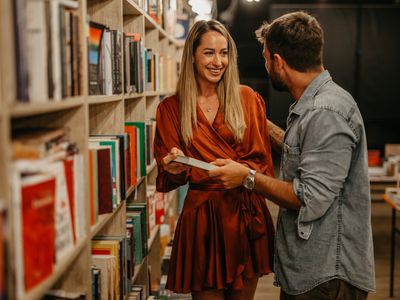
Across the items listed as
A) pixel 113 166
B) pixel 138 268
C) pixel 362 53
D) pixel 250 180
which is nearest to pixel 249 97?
pixel 250 180

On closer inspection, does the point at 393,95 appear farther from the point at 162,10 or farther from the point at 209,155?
the point at 209,155

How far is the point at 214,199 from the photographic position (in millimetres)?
2135

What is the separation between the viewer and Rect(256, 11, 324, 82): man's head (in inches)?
64.4

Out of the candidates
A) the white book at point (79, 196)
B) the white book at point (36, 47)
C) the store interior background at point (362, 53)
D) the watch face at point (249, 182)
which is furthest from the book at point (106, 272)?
the store interior background at point (362, 53)

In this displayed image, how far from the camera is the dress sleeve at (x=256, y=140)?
2.16 metres

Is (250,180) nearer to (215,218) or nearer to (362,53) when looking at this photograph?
(215,218)

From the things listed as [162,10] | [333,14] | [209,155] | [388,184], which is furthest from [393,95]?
[209,155]

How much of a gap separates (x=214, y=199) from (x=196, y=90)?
0.51 metres

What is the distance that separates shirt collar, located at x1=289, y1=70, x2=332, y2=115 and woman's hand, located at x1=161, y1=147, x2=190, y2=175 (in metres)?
0.52

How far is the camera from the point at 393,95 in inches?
306

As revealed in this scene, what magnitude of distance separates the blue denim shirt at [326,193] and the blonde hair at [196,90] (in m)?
0.47

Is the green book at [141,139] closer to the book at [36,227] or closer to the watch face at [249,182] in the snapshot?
the watch face at [249,182]

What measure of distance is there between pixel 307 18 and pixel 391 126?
736cm

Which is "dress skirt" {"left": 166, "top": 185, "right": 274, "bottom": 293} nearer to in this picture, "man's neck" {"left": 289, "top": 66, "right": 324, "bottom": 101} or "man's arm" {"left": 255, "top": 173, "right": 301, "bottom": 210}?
"man's arm" {"left": 255, "top": 173, "right": 301, "bottom": 210}
